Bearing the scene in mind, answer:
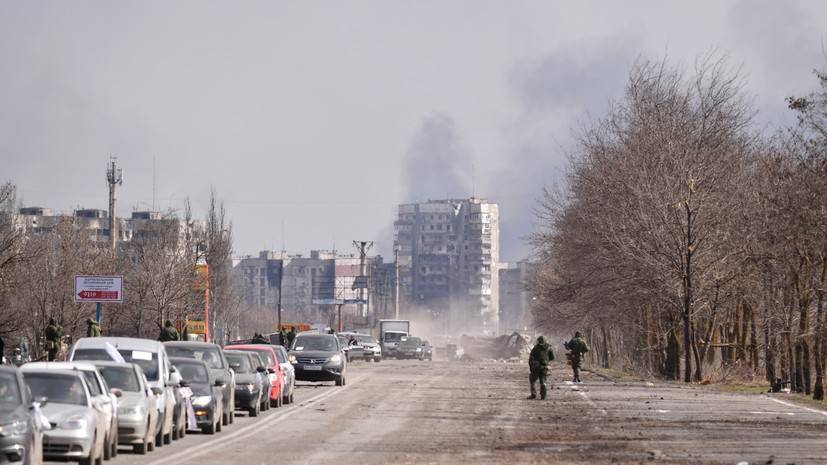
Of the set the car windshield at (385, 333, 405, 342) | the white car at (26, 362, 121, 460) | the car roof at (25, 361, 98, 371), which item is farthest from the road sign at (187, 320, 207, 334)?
the car roof at (25, 361, 98, 371)

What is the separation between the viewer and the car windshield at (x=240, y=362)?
34594mm

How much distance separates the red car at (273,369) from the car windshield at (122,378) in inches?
501

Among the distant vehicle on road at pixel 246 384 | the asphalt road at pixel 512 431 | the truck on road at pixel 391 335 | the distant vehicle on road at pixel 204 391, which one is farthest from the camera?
the truck on road at pixel 391 335

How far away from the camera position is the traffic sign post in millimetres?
56500

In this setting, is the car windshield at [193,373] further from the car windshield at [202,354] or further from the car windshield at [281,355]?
the car windshield at [281,355]

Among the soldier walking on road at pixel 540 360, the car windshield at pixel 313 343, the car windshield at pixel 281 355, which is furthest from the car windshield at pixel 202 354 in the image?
the car windshield at pixel 313 343

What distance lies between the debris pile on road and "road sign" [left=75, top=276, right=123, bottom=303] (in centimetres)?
7478

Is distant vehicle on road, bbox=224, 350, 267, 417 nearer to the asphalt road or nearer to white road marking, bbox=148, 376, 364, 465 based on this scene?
the asphalt road

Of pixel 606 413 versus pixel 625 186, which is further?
pixel 625 186

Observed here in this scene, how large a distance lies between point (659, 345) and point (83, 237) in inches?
1479

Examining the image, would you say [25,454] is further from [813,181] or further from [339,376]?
[339,376]

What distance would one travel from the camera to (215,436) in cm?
2720

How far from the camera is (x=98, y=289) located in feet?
188

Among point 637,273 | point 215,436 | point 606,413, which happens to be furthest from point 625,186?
point 215,436
